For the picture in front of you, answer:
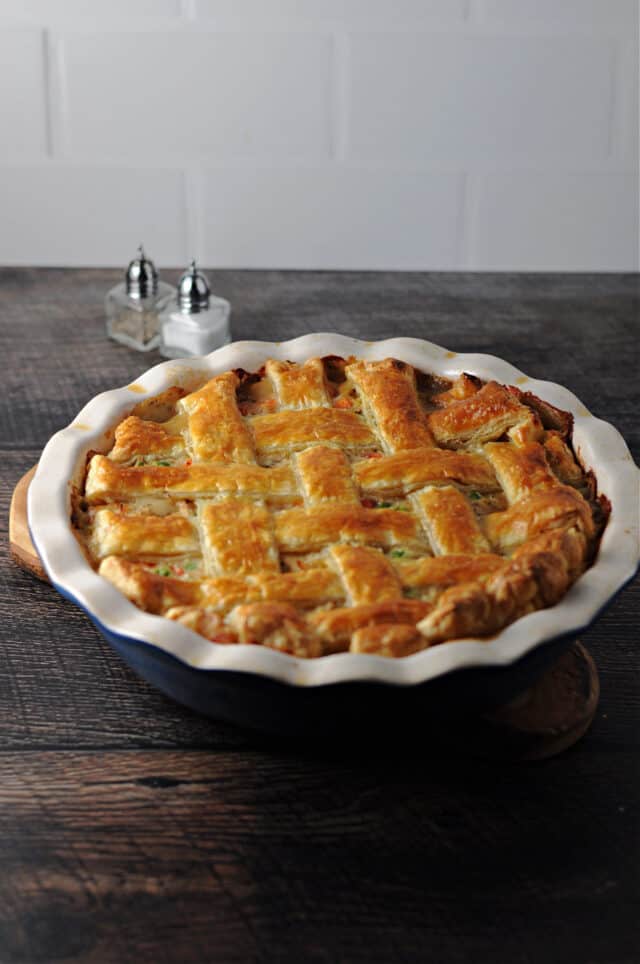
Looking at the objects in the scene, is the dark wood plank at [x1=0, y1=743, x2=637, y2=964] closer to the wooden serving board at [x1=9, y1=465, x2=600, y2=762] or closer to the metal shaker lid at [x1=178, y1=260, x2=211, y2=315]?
the wooden serving board at [x1=9, y1=465, x2=600, y2=762]

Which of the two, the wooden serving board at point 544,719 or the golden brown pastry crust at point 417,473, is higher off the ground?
the golden brown pastry crust at point 417,473

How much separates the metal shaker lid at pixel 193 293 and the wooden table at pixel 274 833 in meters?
0.67

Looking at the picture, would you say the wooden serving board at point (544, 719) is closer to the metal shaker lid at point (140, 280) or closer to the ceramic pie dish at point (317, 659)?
the ceramic pie dish at point (317, 659)

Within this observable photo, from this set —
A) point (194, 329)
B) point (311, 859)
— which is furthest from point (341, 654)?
point (194, 329)

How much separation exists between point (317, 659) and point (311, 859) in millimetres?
173

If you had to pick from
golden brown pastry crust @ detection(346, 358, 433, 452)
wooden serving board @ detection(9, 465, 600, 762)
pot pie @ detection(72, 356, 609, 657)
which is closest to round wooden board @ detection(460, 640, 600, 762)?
wooden serving board @ detection(9, 465, 600, 762)

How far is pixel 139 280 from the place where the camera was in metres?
1.91

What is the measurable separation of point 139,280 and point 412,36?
837 mm

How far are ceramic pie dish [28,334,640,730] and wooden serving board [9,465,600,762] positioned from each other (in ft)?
0.18

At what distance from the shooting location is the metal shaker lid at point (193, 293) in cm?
186

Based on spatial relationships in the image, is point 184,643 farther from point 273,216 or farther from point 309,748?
point 273,216

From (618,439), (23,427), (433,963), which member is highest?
(618,439)

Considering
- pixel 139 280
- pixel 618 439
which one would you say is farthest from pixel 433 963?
pixel 139 280

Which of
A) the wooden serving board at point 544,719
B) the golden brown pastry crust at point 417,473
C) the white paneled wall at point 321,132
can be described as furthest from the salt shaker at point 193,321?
the wooden serving board at point 544,719
